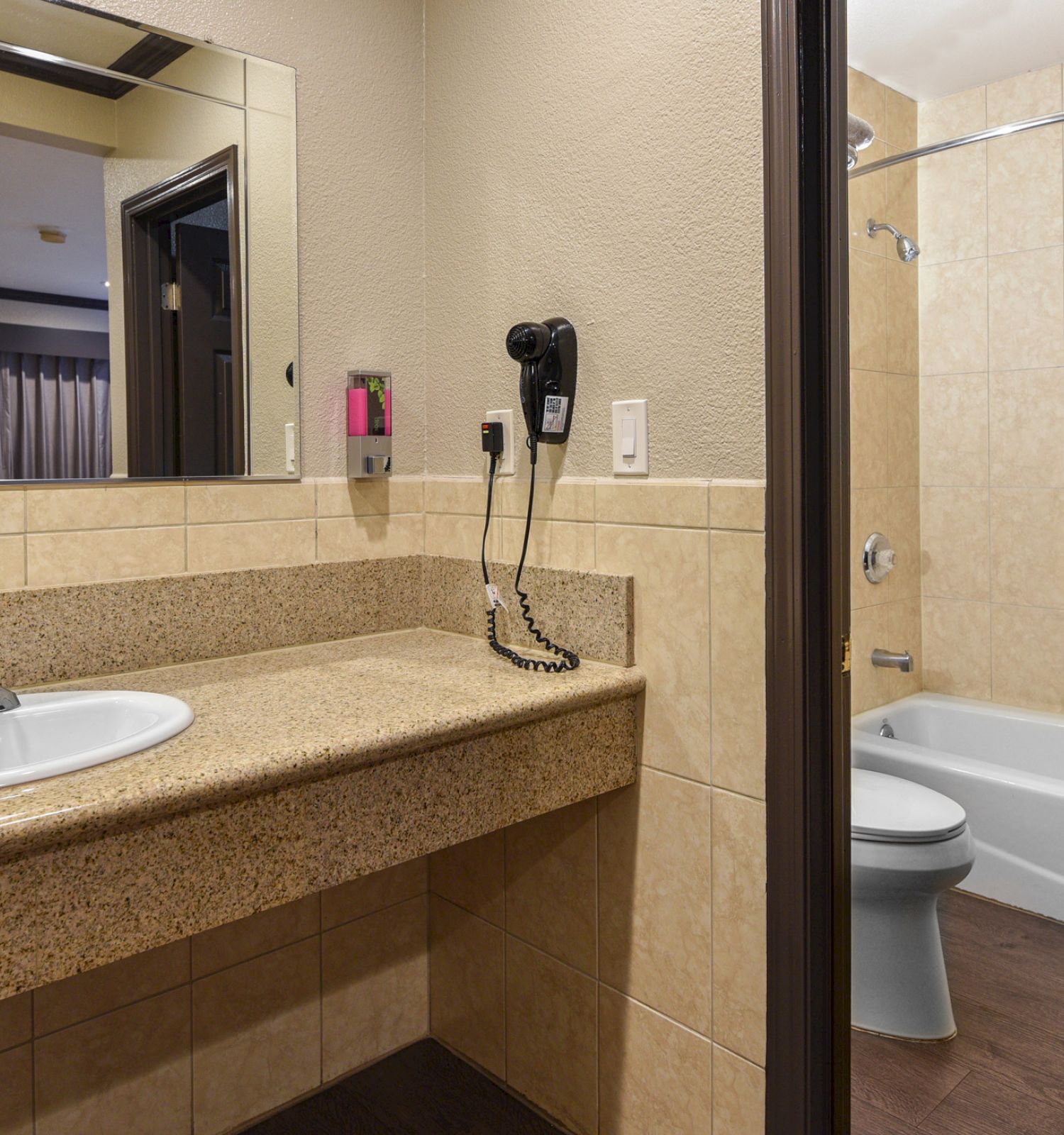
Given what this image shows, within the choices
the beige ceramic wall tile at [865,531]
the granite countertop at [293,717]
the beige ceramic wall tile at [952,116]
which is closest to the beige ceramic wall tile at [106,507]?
the granite countertop at [293,717]

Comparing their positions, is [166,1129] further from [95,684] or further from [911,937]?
[911,937]

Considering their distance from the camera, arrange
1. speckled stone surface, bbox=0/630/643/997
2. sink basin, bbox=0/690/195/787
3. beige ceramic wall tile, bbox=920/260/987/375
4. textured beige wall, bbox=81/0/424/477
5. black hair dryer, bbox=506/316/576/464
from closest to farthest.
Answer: speckled stone surface, bbox=0/630/643/997, sink basin, bbox=0/690/195/787, beige ceramic wall tile, bbox=920/260/987/375, black hair dryer, bbox=506/316/576/464, textured beige wall, bbox=81/0/424/477

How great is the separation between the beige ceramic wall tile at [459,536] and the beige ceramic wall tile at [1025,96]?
1070mm

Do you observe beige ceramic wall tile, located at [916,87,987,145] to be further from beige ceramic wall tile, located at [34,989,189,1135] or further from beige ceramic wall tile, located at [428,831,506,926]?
beige ceramic wall tile, located at [34,989,189,1135]

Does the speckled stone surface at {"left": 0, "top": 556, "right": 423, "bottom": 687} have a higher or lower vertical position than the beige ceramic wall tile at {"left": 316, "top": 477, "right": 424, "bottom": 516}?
lower

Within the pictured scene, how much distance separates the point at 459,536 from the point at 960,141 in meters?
1.12

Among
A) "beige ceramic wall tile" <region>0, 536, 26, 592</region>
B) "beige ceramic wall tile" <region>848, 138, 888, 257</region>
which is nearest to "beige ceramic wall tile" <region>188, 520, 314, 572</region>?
"beige ceramic wall tile" <region>0, 536, 26, 592</region>

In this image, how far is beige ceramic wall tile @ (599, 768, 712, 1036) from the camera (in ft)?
4.67

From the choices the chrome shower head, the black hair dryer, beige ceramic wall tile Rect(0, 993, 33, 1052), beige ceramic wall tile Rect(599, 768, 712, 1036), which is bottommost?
beige ceramic wall tile Rect(0, 993, 33, 1052)

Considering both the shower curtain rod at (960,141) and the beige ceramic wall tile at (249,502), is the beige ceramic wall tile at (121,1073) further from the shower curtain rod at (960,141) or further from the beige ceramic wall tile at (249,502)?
the shower curtain rod at (960,141)

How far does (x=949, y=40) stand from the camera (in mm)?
1380

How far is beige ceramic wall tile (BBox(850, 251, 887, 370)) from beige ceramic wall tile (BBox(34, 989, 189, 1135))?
62.0 inches

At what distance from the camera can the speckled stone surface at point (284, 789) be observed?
93 centimetres

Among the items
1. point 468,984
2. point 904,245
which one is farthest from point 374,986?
point 904,245
